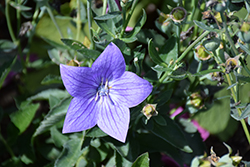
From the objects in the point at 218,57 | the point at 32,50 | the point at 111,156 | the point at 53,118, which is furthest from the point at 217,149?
the point at 32,50

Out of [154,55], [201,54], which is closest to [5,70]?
[154,55]

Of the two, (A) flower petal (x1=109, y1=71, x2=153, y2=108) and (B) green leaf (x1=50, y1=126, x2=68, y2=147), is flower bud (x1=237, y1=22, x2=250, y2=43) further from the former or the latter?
(B) green leaf (x1=50, y1=126, x2=68, y2=147)

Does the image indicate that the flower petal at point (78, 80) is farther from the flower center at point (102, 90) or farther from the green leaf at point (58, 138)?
the green leaf at point (58, 138)

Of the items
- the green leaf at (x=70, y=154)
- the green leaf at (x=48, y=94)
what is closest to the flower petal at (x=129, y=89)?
the green leaf at (x=70, y=154)

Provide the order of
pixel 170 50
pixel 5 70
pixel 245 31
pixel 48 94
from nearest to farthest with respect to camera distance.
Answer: pixel 245 31, pixel 170 50, pixel 5 70, pixel 48 94

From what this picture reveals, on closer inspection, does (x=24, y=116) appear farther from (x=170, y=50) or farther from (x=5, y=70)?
(x=170, y=50)

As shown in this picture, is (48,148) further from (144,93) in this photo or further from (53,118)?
(144,93)
